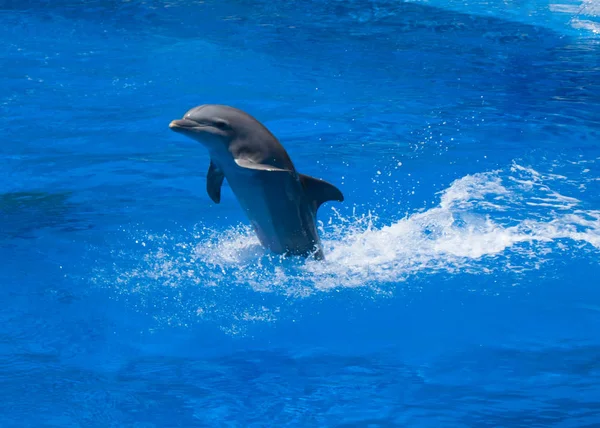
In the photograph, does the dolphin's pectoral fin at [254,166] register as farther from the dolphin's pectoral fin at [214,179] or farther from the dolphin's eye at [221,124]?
the dolphin's pectoral fin at [214,179]

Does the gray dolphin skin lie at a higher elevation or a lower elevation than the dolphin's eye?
lower

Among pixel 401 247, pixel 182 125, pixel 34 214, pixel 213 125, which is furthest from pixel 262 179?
pixel 34 214

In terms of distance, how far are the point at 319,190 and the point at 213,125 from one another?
3.01ft

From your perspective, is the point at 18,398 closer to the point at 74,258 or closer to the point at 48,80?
the point at 74,258

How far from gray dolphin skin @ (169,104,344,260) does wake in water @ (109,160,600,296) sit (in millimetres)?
242

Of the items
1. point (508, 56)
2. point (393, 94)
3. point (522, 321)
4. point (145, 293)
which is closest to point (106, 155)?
point (145, 293)

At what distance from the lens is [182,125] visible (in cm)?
547

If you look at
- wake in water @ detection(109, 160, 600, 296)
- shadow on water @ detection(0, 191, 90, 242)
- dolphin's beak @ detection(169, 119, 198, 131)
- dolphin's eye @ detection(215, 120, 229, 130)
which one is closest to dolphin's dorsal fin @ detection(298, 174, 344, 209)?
wake in water @ detection(109, 160, 600, 296)

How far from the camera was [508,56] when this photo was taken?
13.4 m

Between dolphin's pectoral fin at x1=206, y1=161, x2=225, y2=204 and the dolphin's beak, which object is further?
dolphin's pectoral fin at x1=206, y1=161, x2=225, y2=204

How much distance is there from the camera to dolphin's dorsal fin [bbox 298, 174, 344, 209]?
5820 millimetres

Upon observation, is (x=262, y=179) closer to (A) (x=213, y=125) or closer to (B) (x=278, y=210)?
(B) (x=278, y=210)

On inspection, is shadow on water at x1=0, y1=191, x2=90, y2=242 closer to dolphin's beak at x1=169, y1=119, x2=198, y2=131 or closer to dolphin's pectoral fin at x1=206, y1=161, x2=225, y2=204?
dolphin's pectoral fin at x1=206, y1=161, x2=225, y2=204

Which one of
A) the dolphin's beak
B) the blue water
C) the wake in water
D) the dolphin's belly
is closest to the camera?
the blue water
